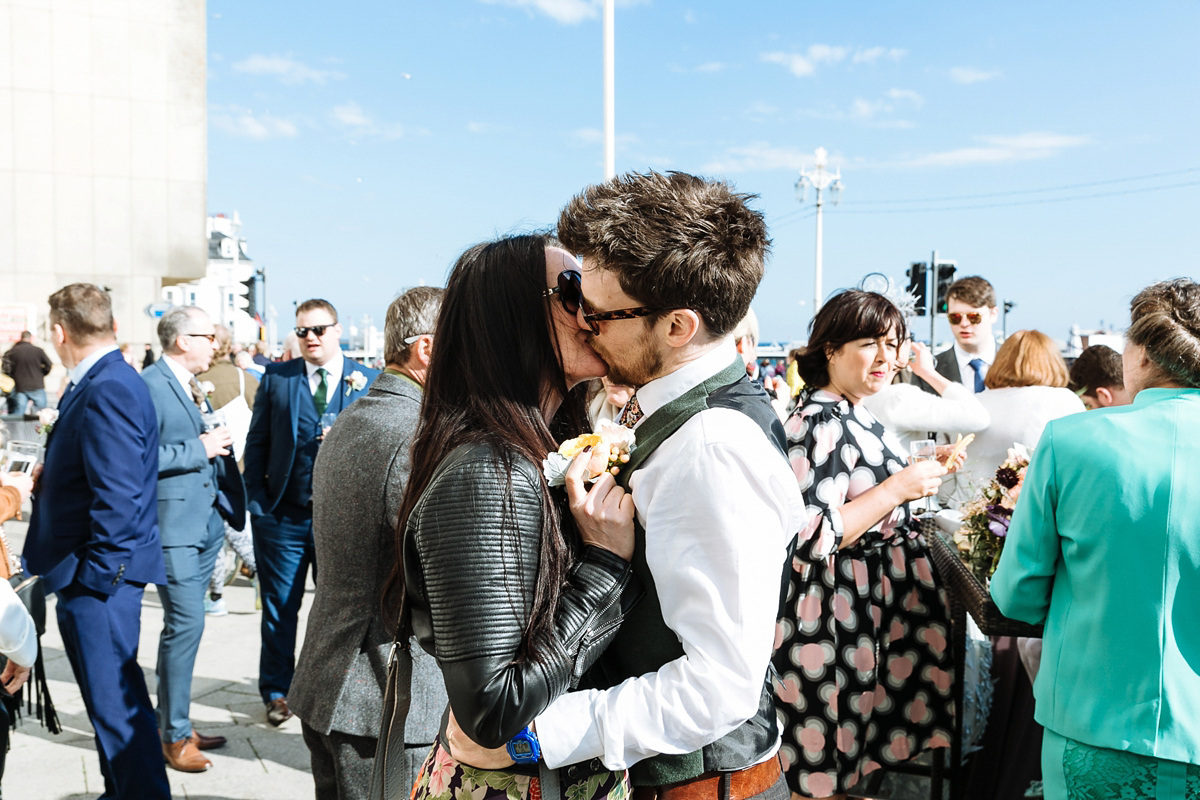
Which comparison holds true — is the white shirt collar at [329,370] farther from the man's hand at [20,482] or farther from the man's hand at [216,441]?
the man's hand at [20,482]

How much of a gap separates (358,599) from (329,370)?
10.0 ft

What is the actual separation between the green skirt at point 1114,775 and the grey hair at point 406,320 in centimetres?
229

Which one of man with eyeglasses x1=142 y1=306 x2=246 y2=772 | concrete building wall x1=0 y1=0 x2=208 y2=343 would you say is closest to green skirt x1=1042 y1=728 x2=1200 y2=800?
man with eyeglasses x1=142 y1=306 x2=246 y2=772

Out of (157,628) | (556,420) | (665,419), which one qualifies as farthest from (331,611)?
(157,628)

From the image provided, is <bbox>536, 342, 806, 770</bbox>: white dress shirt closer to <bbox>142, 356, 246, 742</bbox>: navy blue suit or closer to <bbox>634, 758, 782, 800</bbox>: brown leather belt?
<bbox>634, 758, 782, 800</bbox>: brown leather belt

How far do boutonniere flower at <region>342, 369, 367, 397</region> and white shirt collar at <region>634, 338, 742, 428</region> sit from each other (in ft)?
13.2

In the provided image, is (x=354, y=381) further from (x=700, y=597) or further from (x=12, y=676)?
(x=700, y=597)

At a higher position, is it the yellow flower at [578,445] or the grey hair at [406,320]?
the grey hair at [406,320]

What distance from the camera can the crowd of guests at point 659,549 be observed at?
1317 millimetres

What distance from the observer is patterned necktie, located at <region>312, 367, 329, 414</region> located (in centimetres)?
508

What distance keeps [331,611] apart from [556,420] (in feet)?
3.77

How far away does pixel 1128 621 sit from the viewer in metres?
1.96

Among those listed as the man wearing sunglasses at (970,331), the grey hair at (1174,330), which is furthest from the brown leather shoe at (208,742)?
the man wearing sunglasses at (970,331)

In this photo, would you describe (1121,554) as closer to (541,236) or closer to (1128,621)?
(1128,621)
